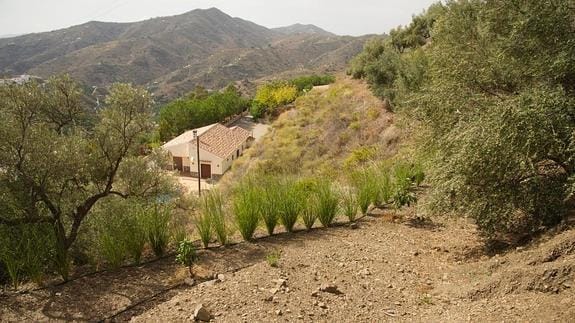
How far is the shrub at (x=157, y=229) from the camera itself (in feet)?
22.2

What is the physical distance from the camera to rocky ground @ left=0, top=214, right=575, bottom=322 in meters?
4.30

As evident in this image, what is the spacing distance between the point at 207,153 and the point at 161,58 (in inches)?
4851

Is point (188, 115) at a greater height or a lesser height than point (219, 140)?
greater

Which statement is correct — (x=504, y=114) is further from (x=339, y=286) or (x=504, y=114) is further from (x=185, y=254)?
(x=185, y=254)

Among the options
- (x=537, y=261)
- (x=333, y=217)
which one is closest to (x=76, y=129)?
(x=333, y=217)

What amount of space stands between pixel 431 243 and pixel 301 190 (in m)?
2.66

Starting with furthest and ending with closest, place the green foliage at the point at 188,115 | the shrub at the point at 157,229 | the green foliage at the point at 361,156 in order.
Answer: the green foliage at the point at 188,115 → the green foliage at the point at 361,156 → the shrub at the point at 157,229

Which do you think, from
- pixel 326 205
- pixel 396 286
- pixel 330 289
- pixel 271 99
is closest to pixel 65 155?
pixel 330 289

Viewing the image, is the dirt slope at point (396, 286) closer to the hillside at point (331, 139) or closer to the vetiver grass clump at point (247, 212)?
the vetiver grass clump at point (247, 212)

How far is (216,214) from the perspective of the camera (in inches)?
282

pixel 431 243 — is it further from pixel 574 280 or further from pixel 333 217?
pixel 574 280

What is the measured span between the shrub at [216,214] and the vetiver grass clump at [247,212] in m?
0.29

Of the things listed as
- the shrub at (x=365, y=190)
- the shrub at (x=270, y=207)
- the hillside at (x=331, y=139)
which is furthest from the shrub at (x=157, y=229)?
the hillside at (x=331, y=139)

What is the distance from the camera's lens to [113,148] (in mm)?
6852
